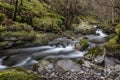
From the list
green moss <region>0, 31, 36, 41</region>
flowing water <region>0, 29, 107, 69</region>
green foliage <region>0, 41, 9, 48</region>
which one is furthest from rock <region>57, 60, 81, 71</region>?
green moss <region>0, 31, 36, 41</region>

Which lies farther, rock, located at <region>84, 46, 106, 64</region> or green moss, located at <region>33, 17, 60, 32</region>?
green moss, located at <region>33, 17, 60, 32</region>

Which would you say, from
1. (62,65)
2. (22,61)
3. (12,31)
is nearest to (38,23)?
(12,31)

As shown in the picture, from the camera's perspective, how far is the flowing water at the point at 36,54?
13.6 meters

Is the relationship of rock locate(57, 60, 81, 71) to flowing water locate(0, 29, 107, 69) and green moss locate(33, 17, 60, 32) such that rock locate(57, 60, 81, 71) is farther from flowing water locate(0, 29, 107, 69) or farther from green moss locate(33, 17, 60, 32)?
green moss locate(33, 17, 60, 32)

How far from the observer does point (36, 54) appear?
16.0m

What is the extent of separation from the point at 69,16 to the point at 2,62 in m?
19.3

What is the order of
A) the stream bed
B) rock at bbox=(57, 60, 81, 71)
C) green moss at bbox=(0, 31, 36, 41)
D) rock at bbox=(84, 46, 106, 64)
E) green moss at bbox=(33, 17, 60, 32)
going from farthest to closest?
green moss at bbox=(33, 17, 60, 32) < green moss at bbox=(0, 31, 36, 41) < rock at bbox=(84, 46, 106, 64) < rock at bbox=(57, 60, 81, 71) < the stream bed

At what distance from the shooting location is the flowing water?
44.5 feet

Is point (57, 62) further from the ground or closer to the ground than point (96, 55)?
closer to the ground

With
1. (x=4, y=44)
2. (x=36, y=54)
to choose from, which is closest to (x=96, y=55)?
(x=36, y=54)

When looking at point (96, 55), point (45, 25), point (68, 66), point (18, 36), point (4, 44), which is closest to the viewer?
point (68, 66)

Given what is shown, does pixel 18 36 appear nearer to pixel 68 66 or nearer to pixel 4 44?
pixel 4 44

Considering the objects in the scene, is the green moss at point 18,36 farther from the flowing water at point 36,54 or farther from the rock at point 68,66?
the rock at point 68,66

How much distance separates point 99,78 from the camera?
413 inches
